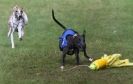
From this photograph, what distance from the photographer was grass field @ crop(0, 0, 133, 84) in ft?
44.8

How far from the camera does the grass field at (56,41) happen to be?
13656mm

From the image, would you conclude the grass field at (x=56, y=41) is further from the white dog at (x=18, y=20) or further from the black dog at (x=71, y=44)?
the white dog at (x=18, y=20)

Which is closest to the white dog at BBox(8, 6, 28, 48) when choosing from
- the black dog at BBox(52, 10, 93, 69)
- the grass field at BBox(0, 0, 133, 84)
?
the grass field at BBox(0, 0, 133, 84)

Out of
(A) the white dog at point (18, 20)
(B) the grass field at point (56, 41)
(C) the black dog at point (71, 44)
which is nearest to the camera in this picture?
(B) the grass field at point (56, 41)

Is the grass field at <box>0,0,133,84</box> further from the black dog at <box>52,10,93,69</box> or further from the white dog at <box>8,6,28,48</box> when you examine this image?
the white dog at <box>8,6,28,48</box>

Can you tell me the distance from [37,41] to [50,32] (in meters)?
1.49

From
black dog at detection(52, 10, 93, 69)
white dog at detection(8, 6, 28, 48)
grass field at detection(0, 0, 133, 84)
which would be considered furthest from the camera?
white dog at detection(8, 6, 28, 48)

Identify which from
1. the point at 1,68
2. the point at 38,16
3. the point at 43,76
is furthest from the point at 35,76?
the point at 38,16

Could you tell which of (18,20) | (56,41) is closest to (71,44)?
(18,20)

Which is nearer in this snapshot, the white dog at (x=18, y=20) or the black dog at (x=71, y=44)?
the black dog at (x=71, y=44)

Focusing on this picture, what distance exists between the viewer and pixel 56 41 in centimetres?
1772

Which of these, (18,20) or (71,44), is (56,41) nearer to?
(18,20)

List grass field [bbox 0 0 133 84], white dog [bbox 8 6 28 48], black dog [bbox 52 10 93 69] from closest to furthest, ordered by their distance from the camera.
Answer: grass field [bbox 0 0 133 84]
black dog [bbox 52 10 93 69]
white dog [bbox 8 6 28 48]

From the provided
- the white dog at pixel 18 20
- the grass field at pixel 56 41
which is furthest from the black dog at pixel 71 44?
the white dog at pixel 18 20
